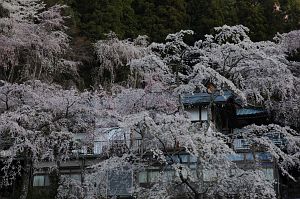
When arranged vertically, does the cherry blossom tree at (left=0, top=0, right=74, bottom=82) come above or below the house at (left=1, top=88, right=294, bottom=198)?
above

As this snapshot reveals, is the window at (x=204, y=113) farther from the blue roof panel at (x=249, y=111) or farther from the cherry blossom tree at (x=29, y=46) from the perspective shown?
the cherry blossom tree at (x=29, y=46)

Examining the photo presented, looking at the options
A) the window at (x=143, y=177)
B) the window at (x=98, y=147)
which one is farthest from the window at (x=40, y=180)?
the window at (x=143, y=177)

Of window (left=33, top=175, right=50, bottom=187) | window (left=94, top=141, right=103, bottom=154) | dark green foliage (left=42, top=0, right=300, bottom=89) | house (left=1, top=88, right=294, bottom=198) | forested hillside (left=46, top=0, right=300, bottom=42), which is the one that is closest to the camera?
house (left=1, top=88, right=294, bottom=198)

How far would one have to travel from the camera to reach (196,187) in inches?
409

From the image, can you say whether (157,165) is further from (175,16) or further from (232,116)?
(175,16)

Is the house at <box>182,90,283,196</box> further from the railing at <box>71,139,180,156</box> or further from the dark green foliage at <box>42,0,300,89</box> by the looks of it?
the dark green foliage at <box>42,0,300,89</box>

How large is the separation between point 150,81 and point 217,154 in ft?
13.4

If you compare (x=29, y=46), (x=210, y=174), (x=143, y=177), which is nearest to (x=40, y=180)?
(x=143, y=177)

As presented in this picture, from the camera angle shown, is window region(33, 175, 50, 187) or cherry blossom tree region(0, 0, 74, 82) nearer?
window region(33, 175, 50, 187)

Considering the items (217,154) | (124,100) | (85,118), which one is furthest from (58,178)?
(217,154)

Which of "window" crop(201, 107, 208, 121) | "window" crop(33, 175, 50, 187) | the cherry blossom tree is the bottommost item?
"window" crop(33, 175, 50, 187)

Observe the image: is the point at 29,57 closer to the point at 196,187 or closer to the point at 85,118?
the point at 85,118

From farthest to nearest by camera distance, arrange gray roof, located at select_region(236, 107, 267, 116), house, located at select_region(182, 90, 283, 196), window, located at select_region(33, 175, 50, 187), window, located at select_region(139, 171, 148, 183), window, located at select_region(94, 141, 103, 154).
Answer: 1. gray roof, located at select_region(236, 107, 267, 116)
2. window, located at select_region(33, 175, 50, 187)
3. window, located at select_region(94, 141, 103, 154)
4. window, located at select_region(139, 171, 148, 183)
5. house, located at select_region(182, 90, 283, 196)

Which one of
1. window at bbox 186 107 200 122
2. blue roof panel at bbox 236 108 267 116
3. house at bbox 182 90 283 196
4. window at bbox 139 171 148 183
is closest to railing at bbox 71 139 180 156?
window at bbox 139 171 148 183
